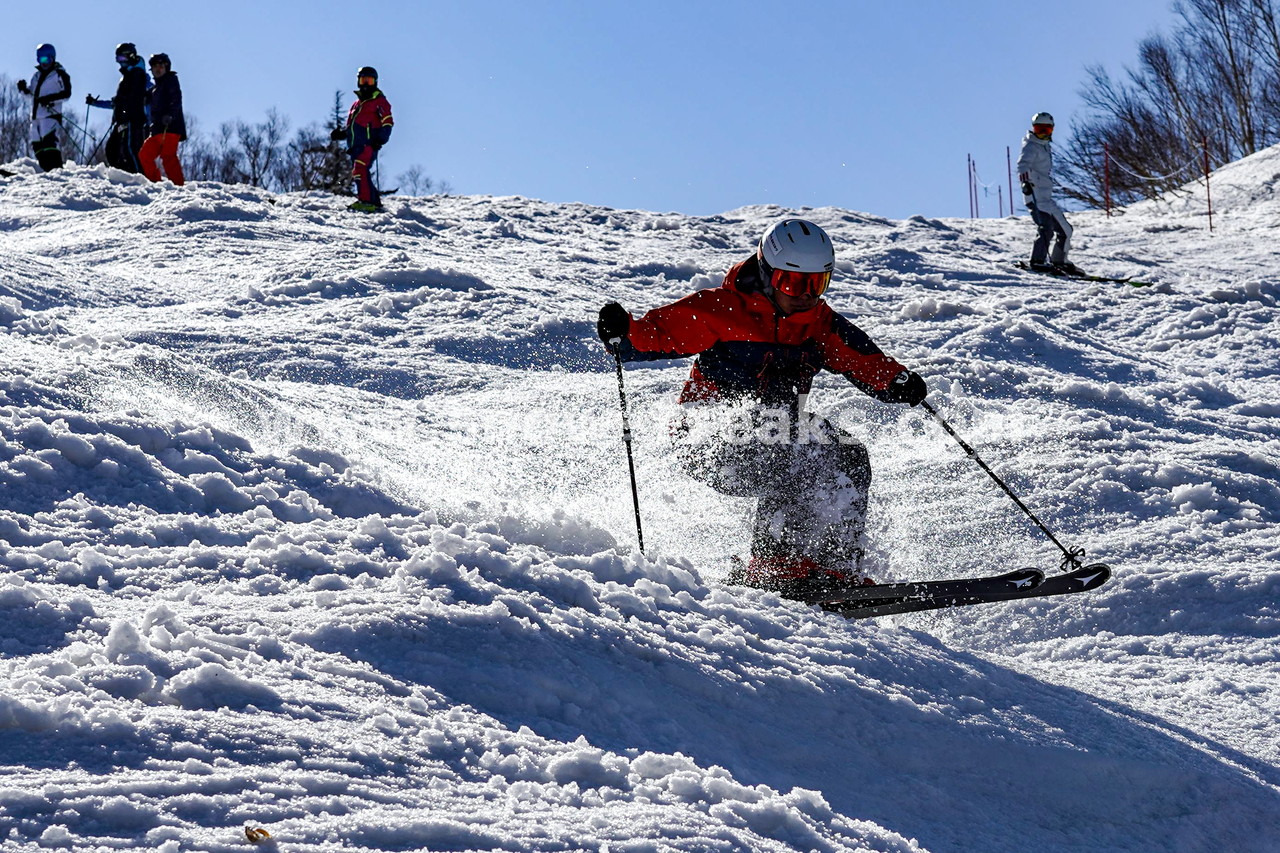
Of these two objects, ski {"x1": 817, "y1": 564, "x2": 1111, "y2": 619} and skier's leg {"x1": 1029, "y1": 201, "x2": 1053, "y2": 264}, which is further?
skier's leg {"x1": 1029, "y1": 201, "x2": 1053, "y2": 264}

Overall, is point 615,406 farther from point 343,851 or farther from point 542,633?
point 343,851

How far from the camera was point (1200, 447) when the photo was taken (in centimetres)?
644

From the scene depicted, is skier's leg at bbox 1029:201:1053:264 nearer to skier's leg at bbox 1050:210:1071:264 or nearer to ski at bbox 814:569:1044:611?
skier's leg at bbox 1050:210:1071:264

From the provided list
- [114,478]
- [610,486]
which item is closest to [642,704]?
[114,478]

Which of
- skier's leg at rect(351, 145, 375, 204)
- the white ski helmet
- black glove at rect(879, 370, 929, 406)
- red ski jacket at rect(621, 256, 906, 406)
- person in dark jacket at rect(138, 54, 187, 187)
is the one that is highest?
person in dark jacket at rect(138, 54, 187, 187)

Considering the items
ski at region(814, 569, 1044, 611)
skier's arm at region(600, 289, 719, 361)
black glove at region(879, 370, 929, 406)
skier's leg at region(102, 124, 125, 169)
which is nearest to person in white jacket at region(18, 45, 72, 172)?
skier's leg at region(102, 124, 125, 169)

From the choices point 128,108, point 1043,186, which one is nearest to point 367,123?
point 128,108

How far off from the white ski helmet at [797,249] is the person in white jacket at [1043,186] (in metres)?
9.42

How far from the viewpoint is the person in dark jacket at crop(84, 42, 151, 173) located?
1388cm

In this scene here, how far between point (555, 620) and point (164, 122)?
12.3 metres

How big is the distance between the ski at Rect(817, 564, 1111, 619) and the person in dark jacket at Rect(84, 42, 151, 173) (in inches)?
503

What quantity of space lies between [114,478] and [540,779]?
193 centimetres

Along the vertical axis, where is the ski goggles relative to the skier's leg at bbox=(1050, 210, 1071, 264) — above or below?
below

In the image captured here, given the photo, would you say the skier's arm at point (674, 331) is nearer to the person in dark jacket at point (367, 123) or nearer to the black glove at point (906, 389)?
the black glove at point (906, 389)
